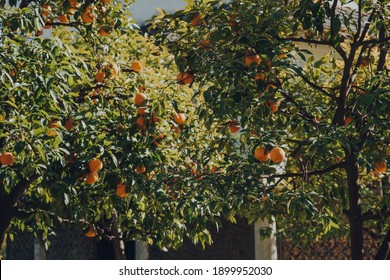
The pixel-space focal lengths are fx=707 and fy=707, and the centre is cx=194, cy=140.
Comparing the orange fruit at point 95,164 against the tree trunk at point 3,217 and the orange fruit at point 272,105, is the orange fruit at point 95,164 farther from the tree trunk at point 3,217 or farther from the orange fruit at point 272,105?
the orange fruit at point 272,105

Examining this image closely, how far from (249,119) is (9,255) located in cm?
1862

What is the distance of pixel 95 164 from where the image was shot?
857cm

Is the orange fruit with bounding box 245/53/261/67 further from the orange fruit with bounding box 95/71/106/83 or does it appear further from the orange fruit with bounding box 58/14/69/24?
the orange fruit with bounding box 58/14/69/24

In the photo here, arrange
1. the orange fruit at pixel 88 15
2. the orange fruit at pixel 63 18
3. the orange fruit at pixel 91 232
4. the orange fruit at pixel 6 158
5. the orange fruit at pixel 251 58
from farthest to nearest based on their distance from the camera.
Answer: the orange fruit at pixel 91 232, the orange fruit at pixel 63 18, the orange fruit at pixel 88 15, the orange fruit at pixel 6 158, the orange fruit at pixel 251 58

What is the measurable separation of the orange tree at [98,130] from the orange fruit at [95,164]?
14mm

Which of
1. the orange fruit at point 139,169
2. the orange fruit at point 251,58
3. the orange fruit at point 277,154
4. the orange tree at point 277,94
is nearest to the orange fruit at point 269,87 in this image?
the orange tree at point 277,94

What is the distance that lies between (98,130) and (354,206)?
11.1 ft

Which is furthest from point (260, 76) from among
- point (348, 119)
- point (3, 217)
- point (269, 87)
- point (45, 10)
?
point (3, 217)

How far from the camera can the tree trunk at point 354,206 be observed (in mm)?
7598

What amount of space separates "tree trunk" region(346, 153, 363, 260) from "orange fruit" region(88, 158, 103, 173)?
2966mm

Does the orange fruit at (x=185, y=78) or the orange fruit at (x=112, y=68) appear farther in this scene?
the orange fruit at (x=112, y=68)

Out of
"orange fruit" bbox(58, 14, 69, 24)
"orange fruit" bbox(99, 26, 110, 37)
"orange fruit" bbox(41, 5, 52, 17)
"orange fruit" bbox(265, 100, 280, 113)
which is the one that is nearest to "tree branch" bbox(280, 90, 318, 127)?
"orange fruit" bbox(265, 100, 280, 113)

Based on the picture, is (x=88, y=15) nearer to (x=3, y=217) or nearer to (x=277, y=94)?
(x=3, y=217)

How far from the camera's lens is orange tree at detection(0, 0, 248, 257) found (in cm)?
795
